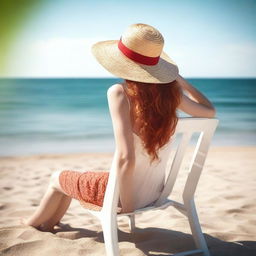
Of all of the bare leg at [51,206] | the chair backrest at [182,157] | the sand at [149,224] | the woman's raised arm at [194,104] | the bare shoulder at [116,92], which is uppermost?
→ the bare shoulder at [116,92]

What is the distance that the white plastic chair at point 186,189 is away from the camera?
67.2 inches

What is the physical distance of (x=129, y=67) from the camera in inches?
69.1

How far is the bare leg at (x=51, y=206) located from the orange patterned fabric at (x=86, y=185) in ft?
0.27

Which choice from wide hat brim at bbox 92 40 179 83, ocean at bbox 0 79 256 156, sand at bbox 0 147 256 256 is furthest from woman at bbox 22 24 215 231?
ocean at bbox 0 79 256 156

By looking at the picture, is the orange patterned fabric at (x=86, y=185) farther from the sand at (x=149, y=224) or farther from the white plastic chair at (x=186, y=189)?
the sand at (x=149, y=224)

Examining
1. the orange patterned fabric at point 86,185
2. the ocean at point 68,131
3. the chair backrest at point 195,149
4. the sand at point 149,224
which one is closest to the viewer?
the chair backrest at point 195,149

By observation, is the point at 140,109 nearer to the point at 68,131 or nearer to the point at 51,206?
the point at 51,206

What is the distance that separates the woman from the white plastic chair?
4 centimetres

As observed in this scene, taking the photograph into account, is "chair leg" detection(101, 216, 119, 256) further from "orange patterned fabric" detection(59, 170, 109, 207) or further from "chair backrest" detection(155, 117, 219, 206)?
"chair backrest" detection(155, 117, 219, 206)

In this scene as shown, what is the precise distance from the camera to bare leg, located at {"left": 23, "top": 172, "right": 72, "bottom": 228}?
214 cm

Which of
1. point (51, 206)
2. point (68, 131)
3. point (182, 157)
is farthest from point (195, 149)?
point (68, 131)

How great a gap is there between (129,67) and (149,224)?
1179 mm

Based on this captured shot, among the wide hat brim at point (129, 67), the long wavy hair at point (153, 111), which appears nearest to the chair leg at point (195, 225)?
the long wavy hair at point (153, 111)

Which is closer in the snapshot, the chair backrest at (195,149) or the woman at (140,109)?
the woman at (140,109)
